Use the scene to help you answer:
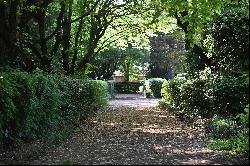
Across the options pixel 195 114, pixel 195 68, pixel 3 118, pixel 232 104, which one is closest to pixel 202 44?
pixel 195 68

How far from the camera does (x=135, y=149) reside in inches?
412

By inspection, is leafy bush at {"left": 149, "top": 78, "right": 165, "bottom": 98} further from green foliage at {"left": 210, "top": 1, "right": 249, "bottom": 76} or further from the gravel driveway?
green foliage at {"left": 210, "top": 1, "right": 249, "bottom": 76}

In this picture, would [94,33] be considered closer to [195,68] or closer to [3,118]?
[195,68]

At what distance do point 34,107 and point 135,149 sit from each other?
→ 2609 mm

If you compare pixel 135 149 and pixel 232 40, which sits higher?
pixel 232 40

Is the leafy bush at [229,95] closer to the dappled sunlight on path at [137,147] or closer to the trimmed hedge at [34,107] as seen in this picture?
the dappled sunlight on path at [137,147]

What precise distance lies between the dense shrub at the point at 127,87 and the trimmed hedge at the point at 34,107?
4143cm

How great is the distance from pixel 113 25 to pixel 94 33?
222cm

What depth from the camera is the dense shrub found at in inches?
2240

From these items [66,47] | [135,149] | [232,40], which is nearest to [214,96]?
[232,40]

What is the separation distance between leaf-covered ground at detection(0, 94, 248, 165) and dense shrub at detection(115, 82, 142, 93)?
40.8 m

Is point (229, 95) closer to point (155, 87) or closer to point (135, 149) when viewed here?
point (135, 149)

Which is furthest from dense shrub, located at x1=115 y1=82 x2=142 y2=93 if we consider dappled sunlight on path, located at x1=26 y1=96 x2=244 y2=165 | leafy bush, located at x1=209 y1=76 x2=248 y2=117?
leafy bush, located at x1=209 y1=76 x2=248 y2=117

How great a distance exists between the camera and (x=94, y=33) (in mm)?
25109
